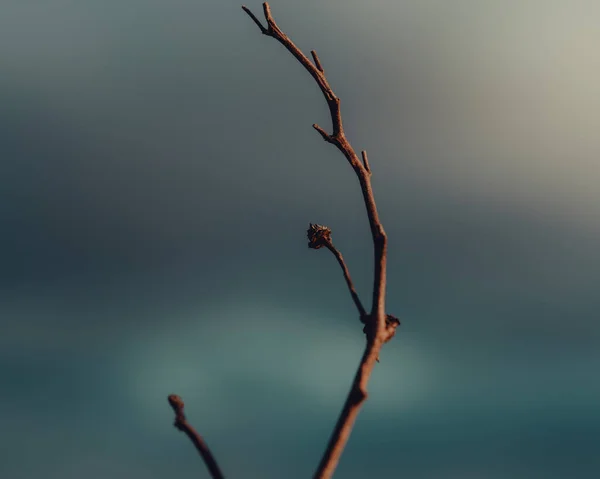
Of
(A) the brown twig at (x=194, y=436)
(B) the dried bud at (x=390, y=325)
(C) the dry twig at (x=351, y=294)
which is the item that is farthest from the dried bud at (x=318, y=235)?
(A) the brown twig at (x=194, y=436)

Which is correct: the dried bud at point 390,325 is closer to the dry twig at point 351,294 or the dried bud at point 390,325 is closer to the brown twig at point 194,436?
the dry twig at point 351,294

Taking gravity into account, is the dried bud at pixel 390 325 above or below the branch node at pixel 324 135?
below

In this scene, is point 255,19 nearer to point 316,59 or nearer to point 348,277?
point 316,59

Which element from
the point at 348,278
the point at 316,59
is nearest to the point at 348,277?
the point at 348,278

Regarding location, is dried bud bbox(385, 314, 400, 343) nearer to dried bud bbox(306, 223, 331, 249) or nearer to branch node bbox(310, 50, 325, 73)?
dried bud bbox(306, 223, 331, 249)

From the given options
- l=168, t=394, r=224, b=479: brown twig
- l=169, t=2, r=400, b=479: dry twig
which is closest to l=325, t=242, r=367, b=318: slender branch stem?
l=169, t=2, r=400, b=479: dry twig
